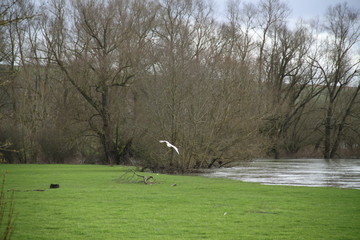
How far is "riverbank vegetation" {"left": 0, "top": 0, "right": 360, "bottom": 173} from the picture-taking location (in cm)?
3556

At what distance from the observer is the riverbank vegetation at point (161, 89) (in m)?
35.6

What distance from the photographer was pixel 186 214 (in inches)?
544

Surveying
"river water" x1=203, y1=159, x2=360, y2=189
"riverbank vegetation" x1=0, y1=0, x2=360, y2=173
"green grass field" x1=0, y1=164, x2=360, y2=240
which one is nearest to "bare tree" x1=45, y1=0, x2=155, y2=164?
"riverbank vegetation" x1=0, y1=0, x2=360, y2=173

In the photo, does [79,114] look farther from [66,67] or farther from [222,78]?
[222,78]

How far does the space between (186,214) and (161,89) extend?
22054 millimetres

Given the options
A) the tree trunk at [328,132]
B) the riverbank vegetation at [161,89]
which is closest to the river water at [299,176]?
the riverbank vegetation at [161,89]

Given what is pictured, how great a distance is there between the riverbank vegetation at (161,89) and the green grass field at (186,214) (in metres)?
8.39

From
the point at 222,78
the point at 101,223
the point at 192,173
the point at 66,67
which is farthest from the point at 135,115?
the point at 101,223

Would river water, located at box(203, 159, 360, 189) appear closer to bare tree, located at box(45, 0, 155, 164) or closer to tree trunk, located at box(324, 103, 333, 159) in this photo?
bare tree, located at box(45, 0, 155, 164)

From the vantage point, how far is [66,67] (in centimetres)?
4812

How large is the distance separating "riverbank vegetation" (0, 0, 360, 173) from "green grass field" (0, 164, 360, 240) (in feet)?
27.5

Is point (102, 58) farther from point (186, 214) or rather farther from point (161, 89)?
point (186, 214)

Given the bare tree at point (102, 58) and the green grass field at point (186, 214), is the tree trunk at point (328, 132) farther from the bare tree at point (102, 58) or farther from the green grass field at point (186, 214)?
the green grass field at point (186, 214)

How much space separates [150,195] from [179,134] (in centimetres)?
1595
